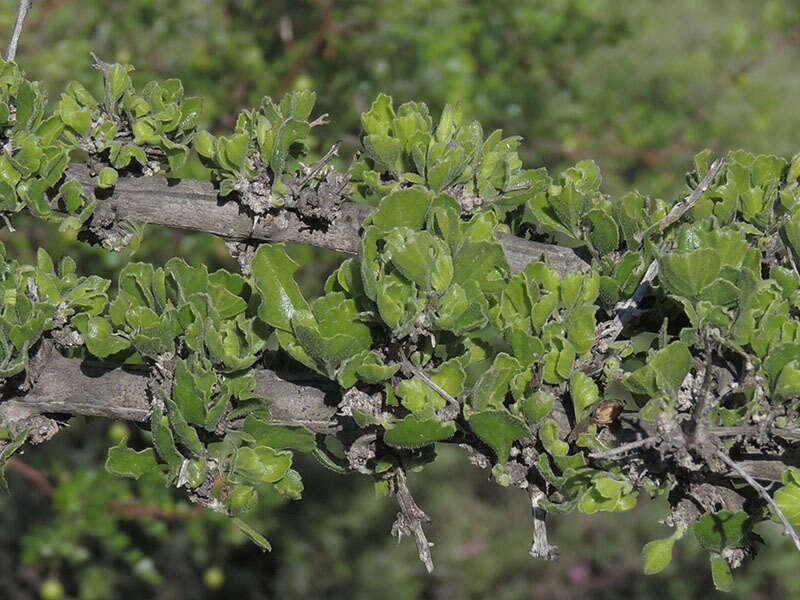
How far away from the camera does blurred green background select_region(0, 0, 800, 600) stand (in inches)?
106

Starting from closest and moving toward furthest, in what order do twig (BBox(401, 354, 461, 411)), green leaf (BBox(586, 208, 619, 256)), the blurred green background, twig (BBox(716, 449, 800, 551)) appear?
twig (BBox(716, 449, 800, 551)) → twig (BBox(401, 354, 461, 411)) → green leaf (BBox(586, 208, 619, 256)) → the blurred green background

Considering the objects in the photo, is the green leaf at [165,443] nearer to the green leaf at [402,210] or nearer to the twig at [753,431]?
the green leaf at [402,210]

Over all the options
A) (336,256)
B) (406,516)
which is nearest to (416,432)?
(406,516)

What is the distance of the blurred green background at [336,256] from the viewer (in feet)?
8.80

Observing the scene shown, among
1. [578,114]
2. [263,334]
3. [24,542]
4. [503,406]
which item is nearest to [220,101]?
[578,114]

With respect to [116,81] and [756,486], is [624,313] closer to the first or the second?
[756,486]

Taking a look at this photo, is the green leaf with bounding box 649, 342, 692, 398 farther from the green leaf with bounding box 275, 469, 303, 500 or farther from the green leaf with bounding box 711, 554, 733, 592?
the green leaf with bounding box 275, 469, 303, 500

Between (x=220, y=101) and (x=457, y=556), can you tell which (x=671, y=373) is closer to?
(x=220, y=101)

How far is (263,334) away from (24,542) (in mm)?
1651

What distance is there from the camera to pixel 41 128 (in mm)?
1132

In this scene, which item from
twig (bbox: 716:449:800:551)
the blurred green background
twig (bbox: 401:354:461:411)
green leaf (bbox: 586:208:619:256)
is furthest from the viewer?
the blurred green background

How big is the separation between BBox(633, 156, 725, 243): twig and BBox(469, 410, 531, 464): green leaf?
318mm

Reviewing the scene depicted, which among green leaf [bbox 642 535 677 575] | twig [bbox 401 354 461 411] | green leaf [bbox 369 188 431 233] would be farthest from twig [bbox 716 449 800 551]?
green leaf [bbox 369 188 431 233]

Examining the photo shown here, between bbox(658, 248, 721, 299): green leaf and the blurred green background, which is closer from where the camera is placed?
bbox(658, 248, 721, 299): green leaf
